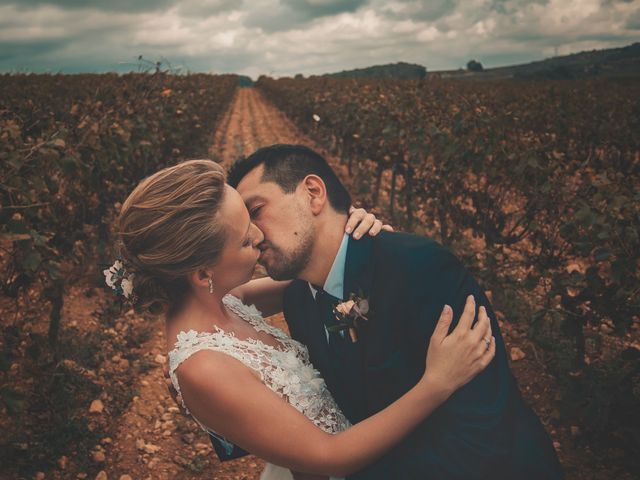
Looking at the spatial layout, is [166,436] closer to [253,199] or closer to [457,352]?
[253,199]

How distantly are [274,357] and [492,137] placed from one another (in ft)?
14.3

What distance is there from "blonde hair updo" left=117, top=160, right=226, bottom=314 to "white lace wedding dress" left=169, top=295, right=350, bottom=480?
0.29 m

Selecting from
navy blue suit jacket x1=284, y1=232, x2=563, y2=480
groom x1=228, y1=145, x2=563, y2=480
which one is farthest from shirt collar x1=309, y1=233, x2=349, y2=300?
navy blue suit jacket x1=284, y1=232, x2=563, y2=480

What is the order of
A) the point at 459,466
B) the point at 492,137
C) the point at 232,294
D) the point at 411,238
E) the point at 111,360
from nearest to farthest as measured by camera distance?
1. the point at 459,466
2. the point at 411,238
3. the point at 232,294
4. the point at 111,360
5. the point at 492,137

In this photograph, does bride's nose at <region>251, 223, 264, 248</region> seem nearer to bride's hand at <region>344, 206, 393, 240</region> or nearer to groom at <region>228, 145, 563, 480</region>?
groom at <region>228, 145, 563, 480</region>

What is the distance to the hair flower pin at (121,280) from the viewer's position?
1.95 meters

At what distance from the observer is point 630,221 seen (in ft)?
9.94

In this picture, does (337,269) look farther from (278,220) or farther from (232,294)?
(232,294)

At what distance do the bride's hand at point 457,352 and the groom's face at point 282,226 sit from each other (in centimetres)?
82

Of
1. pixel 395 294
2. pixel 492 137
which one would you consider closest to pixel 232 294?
pixel 395 294

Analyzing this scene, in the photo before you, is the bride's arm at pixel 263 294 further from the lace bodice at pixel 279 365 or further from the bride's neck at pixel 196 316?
the bride's neck at pixel 196 316

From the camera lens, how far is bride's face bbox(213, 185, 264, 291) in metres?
1.88

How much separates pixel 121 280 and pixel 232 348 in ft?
1.96

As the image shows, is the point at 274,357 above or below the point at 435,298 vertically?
below
